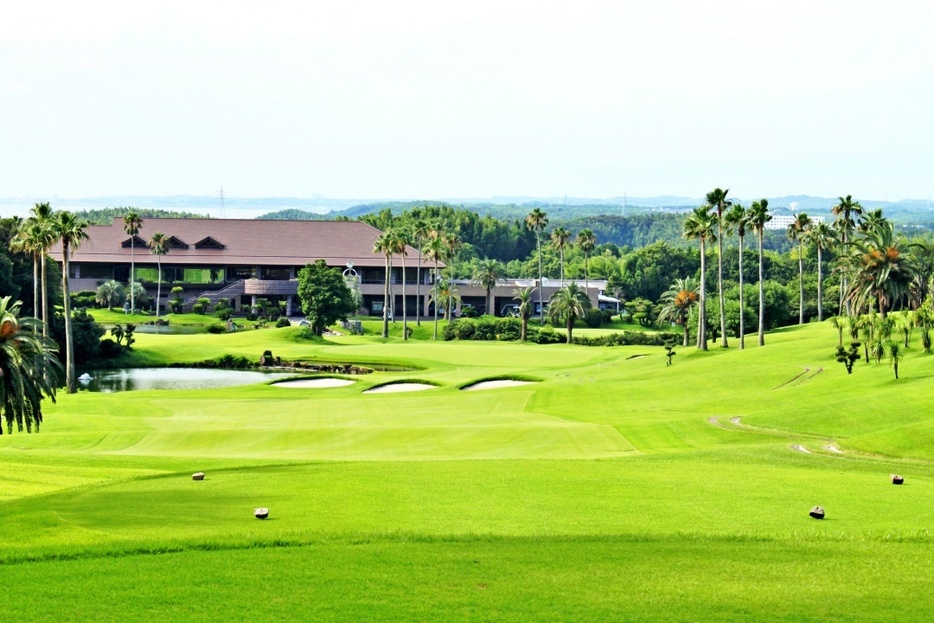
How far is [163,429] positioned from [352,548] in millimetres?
27776

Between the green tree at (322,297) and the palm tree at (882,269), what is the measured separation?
181 ft

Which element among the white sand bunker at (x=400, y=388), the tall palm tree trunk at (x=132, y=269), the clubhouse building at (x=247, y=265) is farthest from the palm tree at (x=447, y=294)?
the white sand bunker at (x=400, y=388)

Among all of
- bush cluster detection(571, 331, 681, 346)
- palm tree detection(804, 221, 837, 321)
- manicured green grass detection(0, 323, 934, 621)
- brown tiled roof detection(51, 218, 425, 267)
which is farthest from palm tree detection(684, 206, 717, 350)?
brown tiled roof detection(51, 218, 425, 267)

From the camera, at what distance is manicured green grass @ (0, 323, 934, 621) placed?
1366 centimetres

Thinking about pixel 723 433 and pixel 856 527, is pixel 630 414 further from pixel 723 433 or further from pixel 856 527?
pixel 856 527

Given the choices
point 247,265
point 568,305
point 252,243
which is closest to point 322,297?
point 568,305

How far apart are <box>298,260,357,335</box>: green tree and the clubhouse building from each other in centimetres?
2890

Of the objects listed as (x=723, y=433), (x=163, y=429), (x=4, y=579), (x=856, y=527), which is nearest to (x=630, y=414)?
(x=723, y=433)

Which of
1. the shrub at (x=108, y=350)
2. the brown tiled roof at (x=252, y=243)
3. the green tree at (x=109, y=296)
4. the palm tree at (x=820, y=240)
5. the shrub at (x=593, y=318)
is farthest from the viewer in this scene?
the brown tiled roof at (x=252, y=243)

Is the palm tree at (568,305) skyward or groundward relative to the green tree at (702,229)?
groundward

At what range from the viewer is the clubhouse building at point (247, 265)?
147750 mm

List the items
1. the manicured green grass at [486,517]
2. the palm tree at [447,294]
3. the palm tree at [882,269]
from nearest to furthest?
the manicured green grass at [486,517]
the palm tree at [882,269]
the palm tree at [447,294]

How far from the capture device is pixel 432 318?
5758 inches

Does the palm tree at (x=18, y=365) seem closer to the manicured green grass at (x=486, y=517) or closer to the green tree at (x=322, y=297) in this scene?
the manicured green grass at (x=486, y=517)
